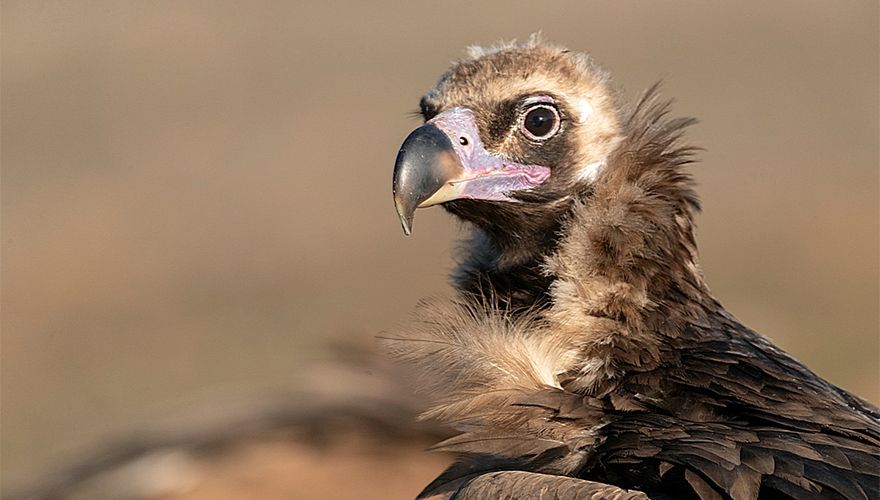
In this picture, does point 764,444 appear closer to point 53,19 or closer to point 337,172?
point 337,172

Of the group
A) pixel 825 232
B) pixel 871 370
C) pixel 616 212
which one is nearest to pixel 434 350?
pixel 616 212

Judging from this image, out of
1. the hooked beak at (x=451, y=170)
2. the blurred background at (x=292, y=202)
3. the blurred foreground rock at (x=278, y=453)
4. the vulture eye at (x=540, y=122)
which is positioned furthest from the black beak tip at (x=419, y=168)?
the blurred foreground rock at (x=278, y=453)

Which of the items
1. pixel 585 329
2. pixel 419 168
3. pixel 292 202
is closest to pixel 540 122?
pixel 419 168

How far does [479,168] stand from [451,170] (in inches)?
6.6

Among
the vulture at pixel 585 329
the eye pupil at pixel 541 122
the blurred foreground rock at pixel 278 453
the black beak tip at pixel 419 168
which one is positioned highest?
the eye pupil at pixel 541 122

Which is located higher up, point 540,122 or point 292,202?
point 292,202

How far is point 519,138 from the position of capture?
4.28m

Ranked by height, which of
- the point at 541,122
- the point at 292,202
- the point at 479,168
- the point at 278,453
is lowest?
the point at 278,453

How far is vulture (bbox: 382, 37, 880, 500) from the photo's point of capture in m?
3.16

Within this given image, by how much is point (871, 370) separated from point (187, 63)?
1582 centimetres

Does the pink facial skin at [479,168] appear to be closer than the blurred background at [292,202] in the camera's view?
Yes

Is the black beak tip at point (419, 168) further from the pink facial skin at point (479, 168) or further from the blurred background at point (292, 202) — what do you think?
the blurred background at point (292, 202)

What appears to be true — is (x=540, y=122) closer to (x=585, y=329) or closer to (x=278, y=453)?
(x=585, y=329)

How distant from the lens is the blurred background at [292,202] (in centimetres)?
912
